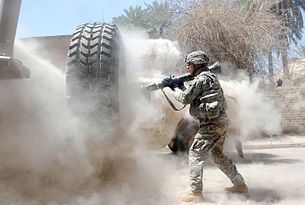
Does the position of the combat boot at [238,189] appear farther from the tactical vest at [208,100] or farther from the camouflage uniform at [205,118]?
the tactical vest at [208,100]

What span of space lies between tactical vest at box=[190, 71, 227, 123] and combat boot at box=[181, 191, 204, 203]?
83 centimetres

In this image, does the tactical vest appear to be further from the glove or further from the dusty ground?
the dusty ground

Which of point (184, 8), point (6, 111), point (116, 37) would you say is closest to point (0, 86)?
point (6, 111)

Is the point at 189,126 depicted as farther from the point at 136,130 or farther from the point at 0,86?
the point at 0,86

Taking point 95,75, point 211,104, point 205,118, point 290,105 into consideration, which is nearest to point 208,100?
point 211,104

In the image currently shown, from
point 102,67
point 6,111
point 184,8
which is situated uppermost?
point 184,8

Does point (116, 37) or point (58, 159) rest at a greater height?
point (116, 37)

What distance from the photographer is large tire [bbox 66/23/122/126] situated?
15.1 feet

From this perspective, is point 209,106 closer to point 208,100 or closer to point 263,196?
point 208,100

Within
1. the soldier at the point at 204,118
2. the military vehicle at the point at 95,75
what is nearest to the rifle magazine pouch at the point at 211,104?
the soldier at the point at 204,118

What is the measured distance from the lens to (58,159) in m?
4.76

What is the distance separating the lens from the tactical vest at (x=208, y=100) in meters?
4.89

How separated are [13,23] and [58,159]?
5.82 ft

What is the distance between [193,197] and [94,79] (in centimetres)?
167
